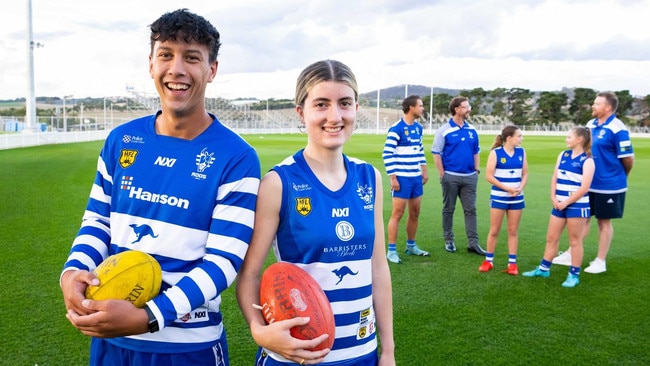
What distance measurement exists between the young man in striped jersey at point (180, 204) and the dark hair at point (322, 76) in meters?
0.32

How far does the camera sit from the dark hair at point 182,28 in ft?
6.80

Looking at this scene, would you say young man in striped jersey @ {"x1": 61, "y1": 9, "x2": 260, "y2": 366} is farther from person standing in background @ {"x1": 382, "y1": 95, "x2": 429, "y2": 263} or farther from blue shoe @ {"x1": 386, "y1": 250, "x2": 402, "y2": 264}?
person standing in background @ {"x1": 382, "y1": 95, "x2": 429, "y2": 263}

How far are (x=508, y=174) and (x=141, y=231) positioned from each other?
540 cm

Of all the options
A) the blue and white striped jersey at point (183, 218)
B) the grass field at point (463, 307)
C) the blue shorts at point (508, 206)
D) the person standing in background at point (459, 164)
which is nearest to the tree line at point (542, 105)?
the person standing in background at point (459, 164)

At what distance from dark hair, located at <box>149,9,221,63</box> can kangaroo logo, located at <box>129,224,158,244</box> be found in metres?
0.73

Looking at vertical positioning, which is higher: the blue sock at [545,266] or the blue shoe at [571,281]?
the blue sock at [545,266]

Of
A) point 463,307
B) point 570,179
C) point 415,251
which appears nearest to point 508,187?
point 570,179

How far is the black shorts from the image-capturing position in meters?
6.74

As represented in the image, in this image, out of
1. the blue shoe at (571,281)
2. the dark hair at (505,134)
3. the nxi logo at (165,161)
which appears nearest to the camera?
the nxi logo at (165,161)

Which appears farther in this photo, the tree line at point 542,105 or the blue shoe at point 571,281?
the tree line at point 542,105

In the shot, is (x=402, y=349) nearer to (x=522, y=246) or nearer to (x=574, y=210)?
(x=574, y=210)

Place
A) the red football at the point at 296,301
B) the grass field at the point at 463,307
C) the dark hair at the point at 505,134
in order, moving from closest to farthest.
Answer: the red football at the point at 296,301 → the grass field at the point at 463,307 → the dark hair at the point at 505,134

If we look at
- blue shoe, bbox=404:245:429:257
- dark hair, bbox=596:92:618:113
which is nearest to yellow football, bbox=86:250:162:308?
blue shoe, bbox=404:245:429:257

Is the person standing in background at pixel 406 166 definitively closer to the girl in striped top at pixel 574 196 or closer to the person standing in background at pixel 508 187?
the person standing in background at pixel 508 187
